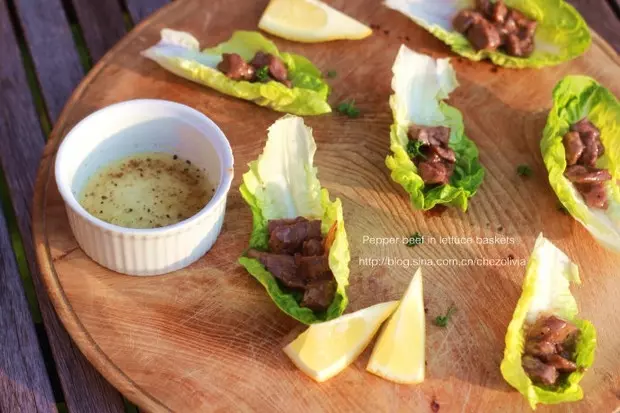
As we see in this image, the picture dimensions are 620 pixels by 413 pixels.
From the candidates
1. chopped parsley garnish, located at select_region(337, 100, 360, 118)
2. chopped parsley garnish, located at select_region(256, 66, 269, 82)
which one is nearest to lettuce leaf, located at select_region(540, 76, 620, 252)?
chopped parsley garnish, located at select_region(337, 100, 360, 118)

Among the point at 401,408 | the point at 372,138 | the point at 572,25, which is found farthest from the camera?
the point at 572,25

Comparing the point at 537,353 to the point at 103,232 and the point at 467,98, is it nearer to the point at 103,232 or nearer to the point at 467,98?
the point at 467,98

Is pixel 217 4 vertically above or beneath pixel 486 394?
above

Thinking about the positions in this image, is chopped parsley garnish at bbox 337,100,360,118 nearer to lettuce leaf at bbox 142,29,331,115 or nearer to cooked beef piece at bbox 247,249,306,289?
lettuce leaf at bbox 142,29,331,115

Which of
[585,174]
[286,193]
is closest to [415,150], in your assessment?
[286,193]

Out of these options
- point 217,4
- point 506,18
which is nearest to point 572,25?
point 506,18

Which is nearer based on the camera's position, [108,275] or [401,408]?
[401,408]

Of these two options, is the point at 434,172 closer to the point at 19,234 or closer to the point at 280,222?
the point at 280,222

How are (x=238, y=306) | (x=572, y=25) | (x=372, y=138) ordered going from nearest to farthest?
(x=238, y=306) → (x=372, y=138) → (x=572, y=25)
